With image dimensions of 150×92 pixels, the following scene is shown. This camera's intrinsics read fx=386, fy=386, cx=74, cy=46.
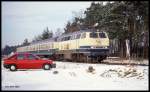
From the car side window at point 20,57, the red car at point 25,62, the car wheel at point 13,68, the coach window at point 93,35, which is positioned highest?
the coach window at point 93,35

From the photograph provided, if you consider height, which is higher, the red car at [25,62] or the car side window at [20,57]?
the car side window at [20,57]

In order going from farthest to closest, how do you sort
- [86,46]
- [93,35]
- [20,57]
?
[93,35], [86,46], [20,57]

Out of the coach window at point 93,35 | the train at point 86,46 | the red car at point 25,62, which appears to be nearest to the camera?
the red car at point 25,62

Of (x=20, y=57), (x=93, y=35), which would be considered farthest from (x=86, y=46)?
(x=20, y=57)

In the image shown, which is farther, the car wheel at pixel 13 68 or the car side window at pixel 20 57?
the car side window at pixel 20 57

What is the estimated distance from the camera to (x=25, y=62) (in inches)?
949

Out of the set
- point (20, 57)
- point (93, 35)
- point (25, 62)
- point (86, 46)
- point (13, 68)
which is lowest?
point (13, 68)

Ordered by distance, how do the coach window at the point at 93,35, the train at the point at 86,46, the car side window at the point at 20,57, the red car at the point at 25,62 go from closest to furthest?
1. the red car at the point at 25,62
2. the car side window at the point at 20,57
3. the train at the point at 86,46
4. the coach window at the point at 93,35

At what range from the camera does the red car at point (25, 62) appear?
24078 mm

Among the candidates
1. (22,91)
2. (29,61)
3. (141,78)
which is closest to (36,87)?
(22,91)

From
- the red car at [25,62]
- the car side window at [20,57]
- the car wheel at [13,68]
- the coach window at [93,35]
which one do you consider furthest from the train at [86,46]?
the car wheel at [13,68]

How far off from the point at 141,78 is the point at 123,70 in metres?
1.64

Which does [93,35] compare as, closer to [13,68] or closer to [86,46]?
[86,46]

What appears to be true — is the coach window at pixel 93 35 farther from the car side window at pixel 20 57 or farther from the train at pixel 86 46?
the car side window at pixel 20 57
